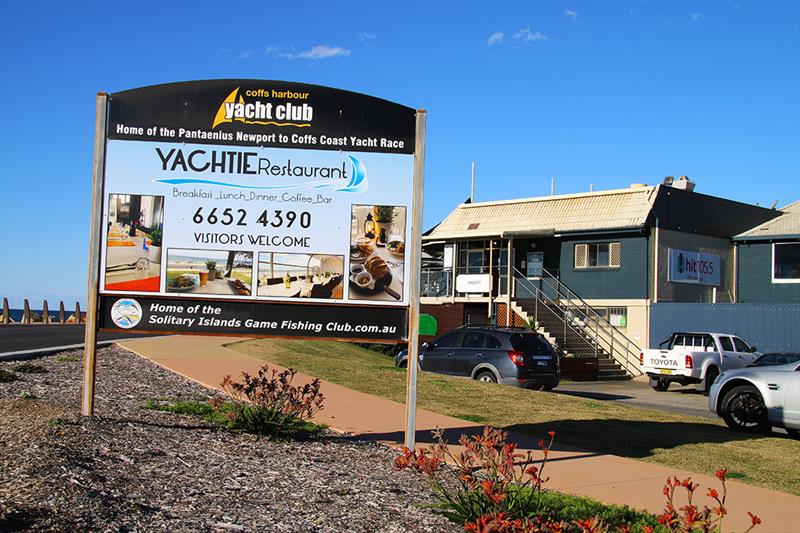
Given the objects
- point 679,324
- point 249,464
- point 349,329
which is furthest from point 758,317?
point 249,464

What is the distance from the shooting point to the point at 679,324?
30375 mm

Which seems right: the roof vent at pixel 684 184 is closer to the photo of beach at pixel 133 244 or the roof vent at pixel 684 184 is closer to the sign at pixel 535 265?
the sign at pixel 535 265

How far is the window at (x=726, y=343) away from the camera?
2498 centimetres

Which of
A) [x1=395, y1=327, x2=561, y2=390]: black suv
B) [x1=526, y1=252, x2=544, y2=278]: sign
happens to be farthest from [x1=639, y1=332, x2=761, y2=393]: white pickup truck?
[x1=526, y1=252, x2=544, y2=278]: sign

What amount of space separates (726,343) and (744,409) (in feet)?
41.1

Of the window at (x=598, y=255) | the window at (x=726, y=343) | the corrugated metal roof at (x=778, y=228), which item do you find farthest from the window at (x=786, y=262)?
the window at (x=726, y=343)

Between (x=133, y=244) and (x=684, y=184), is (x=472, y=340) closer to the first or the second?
(x=133, y=244)

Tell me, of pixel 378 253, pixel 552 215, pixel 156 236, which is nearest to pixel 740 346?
pixel 552 215

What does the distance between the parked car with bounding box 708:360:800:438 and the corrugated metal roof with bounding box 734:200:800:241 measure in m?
20.9

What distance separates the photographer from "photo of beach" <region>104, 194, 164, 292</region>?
30.4ft

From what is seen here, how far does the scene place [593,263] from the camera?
110 ft

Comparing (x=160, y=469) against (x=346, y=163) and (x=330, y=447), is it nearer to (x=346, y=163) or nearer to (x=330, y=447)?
(x=330, y=447)

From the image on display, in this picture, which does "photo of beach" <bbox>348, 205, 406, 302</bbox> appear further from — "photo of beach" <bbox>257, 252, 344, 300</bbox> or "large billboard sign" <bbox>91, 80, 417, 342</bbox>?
Answer: "photo of beach" <bbox>257, 252, 344, 300</bbox>

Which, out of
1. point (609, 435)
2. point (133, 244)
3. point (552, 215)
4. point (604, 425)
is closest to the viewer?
point (133, 244)
